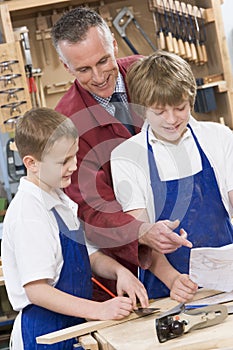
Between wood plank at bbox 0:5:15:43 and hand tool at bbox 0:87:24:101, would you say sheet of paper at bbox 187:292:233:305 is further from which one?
wood plank at bbox 0:5:15:43

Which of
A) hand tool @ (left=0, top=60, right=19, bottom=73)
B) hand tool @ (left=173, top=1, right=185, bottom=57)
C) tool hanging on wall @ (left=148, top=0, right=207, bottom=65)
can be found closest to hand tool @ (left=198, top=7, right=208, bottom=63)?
tool hanging on wall @ (left=148, top=0, right=207, bottom=65)

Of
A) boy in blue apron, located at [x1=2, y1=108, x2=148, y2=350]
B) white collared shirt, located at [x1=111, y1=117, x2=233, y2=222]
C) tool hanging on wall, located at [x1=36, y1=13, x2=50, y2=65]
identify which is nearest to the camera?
boy in blue apron, located at [x1=2, y1=108, x2=148, y2=350]

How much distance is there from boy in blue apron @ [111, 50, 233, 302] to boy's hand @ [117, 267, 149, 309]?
114 mm

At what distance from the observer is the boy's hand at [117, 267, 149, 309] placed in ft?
7.24

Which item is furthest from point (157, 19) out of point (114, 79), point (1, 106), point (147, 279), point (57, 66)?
point (147, 279)

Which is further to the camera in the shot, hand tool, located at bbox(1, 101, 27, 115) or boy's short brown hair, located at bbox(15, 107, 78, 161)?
hand tool, located at bbox(1, 101, 27, 115)

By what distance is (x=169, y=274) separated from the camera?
2309mm

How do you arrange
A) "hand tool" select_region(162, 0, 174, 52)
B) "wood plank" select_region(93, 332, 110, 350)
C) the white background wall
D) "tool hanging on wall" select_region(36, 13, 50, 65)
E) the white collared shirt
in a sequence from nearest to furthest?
"wood plank" select_region(93, 332, 110, 350), the white collared shirt, "hand tool" select_region(162, 0, 174, 52), "tool hanging on wall" select_region(36, 13, 50, 65), the white background wall

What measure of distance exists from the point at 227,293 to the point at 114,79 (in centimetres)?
77

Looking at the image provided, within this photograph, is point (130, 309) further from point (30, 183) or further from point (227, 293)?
point (30, 183)

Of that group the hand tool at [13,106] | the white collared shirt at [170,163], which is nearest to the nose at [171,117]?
the white collared shirt at [170,163]

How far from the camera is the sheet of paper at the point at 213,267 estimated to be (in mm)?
2062

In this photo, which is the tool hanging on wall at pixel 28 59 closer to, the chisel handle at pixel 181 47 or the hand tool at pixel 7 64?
the hand tool at pixel 7 64

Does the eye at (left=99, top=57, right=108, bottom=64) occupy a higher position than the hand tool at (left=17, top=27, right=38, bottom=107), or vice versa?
the hand tool at (left=17, top=27, right=38, bottom=107)
